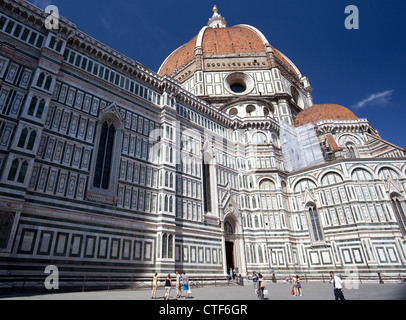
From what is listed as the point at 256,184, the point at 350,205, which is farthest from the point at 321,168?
the point at 256,184

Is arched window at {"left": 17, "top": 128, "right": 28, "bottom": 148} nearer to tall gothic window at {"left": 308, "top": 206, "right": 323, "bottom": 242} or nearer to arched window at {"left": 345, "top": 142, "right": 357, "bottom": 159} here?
tall gothic window at {"left": 308, "top": 206, "right": 323, "bottom": 242}

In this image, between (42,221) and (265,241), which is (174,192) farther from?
(265,241)

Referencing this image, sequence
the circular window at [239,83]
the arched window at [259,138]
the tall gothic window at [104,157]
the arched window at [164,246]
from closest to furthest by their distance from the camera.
→ 1. the tall gothic window at [104,157]
2. the arched window at [164,246]
3. the arched window at [259,138]
4. the circular window at [239,83]

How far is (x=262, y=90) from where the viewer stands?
32.9 meters

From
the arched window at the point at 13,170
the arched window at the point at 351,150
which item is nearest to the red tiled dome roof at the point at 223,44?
the arched window at the point at 351,150

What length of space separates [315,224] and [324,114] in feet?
47.7

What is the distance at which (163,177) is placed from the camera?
→ 17188mm

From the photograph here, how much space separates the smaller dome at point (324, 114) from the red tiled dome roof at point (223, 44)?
1140 cm

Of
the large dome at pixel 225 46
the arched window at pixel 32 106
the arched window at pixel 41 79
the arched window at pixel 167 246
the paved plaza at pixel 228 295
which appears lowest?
the paved plaza at pixel 228 295

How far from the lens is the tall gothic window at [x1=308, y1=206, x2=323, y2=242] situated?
852 inches

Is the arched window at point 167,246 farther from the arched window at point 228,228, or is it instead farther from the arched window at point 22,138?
the arched window at point 22,138

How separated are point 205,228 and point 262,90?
2129 centimetres

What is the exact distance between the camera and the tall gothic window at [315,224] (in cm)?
2164

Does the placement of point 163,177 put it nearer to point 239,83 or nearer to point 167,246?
point 167,246
